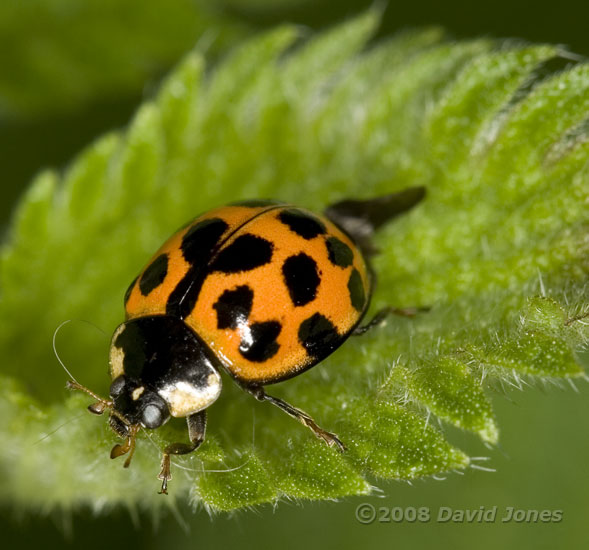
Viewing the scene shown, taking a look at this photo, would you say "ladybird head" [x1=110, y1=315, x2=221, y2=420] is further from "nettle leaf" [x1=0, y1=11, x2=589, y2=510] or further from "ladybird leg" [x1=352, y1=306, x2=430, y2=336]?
"ladybird leg" [x1=352, y1=306, x2=430, y2=336]

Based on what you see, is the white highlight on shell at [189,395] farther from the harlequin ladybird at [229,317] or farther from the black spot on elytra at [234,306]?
the black spot on elytra at [234,306]

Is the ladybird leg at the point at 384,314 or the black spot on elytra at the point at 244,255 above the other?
the black spot on elytra at the point at 244,255

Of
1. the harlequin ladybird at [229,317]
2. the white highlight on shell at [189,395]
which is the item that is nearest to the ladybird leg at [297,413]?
the harlequin ladybird at [229,317]

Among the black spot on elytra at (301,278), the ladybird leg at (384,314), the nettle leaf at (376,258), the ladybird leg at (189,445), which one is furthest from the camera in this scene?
the ladybird leg at (384,314)

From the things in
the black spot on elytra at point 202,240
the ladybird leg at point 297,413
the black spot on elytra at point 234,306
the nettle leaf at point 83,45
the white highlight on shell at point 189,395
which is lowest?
the ladybird leg at point 297,413

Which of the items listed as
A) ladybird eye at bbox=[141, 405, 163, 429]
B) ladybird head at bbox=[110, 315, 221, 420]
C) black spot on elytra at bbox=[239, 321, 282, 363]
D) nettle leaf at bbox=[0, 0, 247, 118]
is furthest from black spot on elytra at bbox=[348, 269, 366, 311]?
nettle leaf at bbox=[0, 0, 247, 118]

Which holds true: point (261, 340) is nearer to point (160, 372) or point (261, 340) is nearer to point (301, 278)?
point (301, 278)

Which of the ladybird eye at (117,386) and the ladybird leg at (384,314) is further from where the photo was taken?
the ladybird leg at (384,314)

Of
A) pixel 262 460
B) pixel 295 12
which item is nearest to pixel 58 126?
pixel 295 12
